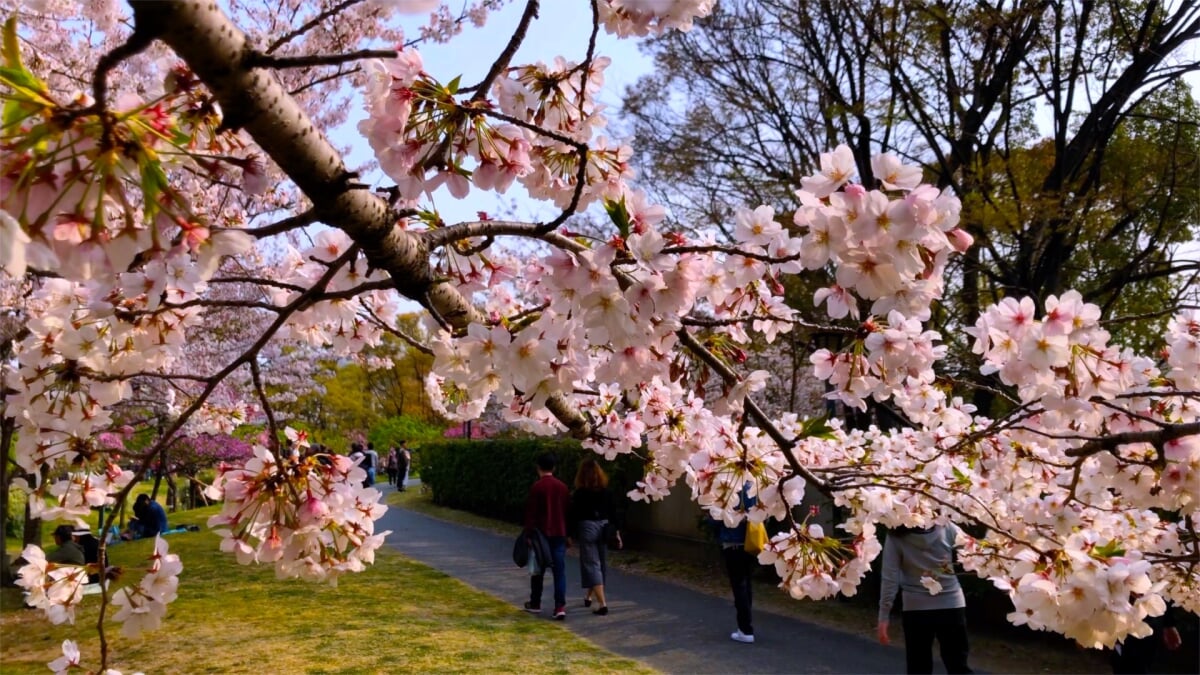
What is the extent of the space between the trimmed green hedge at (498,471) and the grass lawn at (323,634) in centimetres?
337

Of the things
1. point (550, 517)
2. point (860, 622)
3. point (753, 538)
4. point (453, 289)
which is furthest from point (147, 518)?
point (453, 289)

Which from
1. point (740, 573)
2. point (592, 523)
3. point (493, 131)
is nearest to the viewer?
point (493, 131)

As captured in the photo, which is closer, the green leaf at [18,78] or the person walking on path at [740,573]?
the green leaf at [18,78]

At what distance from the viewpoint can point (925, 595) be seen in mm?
4594

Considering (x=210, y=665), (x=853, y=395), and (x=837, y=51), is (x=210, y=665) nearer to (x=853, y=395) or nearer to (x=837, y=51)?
(x=853, y=395)

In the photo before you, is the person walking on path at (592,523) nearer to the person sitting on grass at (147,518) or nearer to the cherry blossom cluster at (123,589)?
the cherry blossom cluster at (123,589)

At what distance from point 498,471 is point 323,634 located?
28.5 ft

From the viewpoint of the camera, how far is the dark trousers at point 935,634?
460 cm

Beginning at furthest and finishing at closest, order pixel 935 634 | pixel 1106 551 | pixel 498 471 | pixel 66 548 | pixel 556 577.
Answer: pixel 498 471
pixel 66 548
pixel 556 577
pixel 935 634
pixel 1106 551

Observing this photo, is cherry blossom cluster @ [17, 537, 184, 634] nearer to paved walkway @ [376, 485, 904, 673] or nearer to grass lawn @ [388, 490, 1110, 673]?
paved walkway @ [376, 485, 904, 673]

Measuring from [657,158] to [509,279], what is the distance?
10.2 metres

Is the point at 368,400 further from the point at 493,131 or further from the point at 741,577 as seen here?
the point at 493,131

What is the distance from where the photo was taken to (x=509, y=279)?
7.06ft

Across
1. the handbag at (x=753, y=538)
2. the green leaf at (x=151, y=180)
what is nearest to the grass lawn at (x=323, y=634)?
the handbag at (x=753, y=538)
